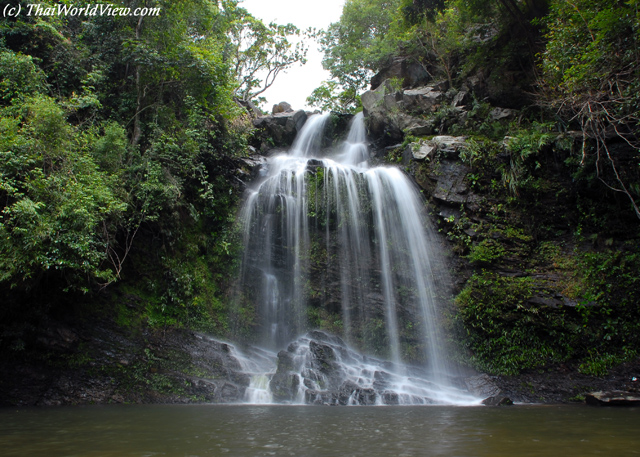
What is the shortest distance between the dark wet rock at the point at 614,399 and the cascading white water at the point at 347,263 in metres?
3.42

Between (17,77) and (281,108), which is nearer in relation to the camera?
(17,77)

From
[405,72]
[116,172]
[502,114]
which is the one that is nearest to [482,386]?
[502,114]

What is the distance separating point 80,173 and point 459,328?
10.5 metres

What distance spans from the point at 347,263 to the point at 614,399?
23.5 ft

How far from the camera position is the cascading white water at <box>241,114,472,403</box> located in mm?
10852

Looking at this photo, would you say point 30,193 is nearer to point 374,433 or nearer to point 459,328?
point 374,433

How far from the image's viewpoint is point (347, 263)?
1183 centimetres

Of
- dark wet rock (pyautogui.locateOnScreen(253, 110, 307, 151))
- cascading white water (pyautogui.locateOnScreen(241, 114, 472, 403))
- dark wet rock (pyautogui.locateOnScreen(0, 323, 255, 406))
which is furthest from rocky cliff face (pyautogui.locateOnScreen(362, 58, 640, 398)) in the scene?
dark wet rock (pyautogui.locateOnScreen(253, 110, 307, 151))

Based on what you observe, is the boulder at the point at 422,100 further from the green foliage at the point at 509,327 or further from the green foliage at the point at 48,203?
the green foliage at the point at 48,203

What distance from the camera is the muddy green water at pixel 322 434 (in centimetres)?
326

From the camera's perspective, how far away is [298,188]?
512 inches

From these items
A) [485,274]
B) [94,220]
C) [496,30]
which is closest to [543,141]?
[485,274]

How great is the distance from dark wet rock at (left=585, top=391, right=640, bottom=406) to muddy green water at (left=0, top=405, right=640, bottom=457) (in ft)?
3.41

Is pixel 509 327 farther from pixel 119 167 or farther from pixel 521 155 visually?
pixel 119 167
